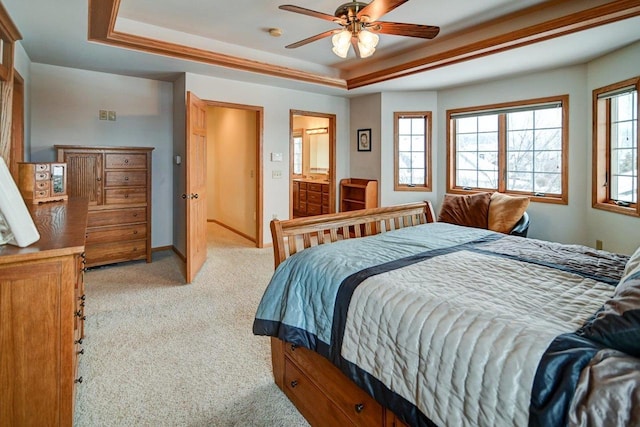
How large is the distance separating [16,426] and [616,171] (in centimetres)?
510

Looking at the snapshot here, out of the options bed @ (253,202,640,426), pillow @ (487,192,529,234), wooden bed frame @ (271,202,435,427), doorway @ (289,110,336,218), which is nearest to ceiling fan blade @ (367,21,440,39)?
wooden bed frame @ (271,202,435,427)

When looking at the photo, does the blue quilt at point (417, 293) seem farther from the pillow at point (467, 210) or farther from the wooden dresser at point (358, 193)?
the wooden dresser at point (358, 193)

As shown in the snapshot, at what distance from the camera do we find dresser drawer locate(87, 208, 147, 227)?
13.7 ft

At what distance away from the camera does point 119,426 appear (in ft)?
5.90

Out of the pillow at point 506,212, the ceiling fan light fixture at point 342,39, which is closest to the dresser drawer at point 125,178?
the ceiling fan light fixture at point 342,39

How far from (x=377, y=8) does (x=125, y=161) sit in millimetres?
3367

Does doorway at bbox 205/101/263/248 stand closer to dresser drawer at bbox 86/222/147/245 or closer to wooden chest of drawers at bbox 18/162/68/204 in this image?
dresser drawer at bbox 86/222/147/245

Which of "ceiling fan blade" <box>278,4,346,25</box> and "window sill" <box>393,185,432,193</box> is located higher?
"ceiling fan blade" <box>278,4,346,25</box>

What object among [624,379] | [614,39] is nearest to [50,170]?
[624,379]

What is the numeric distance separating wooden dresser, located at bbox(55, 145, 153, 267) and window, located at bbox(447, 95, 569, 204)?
4.32m

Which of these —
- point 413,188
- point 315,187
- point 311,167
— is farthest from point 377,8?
point 311,167

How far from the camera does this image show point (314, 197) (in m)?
7.46

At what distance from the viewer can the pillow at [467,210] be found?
4.45 meters

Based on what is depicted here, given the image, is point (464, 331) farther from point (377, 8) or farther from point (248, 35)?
point (248, 35)
